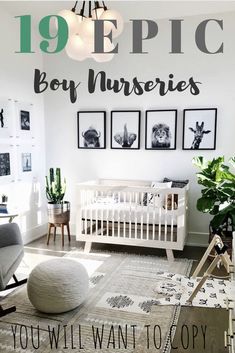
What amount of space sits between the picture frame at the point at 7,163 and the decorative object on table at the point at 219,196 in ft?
7.41

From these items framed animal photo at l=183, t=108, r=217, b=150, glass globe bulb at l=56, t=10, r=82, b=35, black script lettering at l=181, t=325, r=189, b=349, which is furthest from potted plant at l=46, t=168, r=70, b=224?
black script lettering at l=181, t=325, r=189, b=349

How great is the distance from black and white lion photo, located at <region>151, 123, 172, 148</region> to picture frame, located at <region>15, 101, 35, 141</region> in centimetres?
169

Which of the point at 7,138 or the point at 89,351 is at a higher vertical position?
the point at 7,138

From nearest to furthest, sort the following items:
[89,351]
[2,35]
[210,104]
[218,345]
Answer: [218,345]
[89,351]
[2,35]
[210,104]

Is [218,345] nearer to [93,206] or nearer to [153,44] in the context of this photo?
[93,206]

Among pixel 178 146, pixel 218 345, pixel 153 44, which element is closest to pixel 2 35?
pixel 153 44

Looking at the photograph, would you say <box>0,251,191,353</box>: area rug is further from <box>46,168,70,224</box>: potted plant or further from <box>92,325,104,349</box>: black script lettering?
<box>46,168,70,224</box>: potted plant

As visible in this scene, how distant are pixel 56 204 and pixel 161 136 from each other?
5.42 feet

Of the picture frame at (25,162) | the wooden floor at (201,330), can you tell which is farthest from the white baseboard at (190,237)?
the wooden floor at (201,330)

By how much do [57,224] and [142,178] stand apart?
1.31m

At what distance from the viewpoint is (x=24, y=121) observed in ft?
Answer: 13.7

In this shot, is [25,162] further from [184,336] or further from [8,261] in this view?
[184,336]

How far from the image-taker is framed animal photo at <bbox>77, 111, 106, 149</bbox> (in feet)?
14.3

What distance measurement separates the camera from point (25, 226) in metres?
4.26
